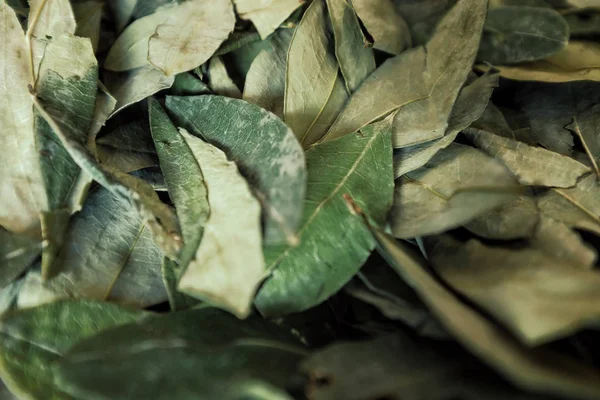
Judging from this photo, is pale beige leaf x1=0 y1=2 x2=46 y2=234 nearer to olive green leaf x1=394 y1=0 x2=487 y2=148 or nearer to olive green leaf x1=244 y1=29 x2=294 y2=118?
olive green leaf x1=244 y1=29 x2=294 y2=118

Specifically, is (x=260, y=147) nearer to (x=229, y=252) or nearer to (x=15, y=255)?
(x=229, y=252)

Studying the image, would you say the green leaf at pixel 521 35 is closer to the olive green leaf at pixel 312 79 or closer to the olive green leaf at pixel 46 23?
A: the olive green leaf at pixel 312 79

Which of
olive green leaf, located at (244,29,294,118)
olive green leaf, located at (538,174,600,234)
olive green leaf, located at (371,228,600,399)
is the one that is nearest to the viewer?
olive green leaf, located at (371,228,600,399)

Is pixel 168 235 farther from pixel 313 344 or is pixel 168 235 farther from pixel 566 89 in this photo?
pixel 566 89

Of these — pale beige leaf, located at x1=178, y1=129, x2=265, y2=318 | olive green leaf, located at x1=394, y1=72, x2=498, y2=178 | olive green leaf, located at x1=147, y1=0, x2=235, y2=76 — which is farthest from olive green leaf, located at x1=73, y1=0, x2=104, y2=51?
olive green leaf, located at x1=394, y1=72, x2=498, y2=178

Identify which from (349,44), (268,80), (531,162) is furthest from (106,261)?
(531,162)

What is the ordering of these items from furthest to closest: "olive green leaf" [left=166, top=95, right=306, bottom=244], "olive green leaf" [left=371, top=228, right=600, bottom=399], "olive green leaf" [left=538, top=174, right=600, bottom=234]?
"olive green leaf" [left=538, top=174, right=600, bottom=234]
"olive green leaf" [left=166, top=95, right=306, bottom=244]
"olive green leaf" [left=371, top=228, right=600, bottom=399]
